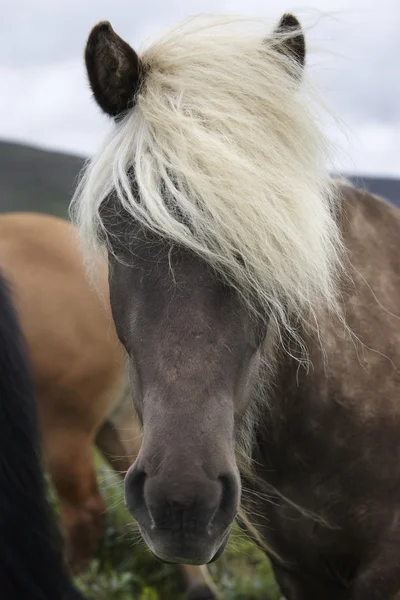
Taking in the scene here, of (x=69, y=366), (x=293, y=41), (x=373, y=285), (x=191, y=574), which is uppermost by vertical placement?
(x=293, y=41)

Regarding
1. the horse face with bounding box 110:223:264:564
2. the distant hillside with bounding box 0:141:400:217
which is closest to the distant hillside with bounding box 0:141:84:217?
the distant hillside with bounding box 0:141:400:217

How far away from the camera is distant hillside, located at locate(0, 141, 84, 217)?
1030 centimetres

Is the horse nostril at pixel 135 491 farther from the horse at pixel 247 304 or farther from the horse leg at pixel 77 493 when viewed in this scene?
the horse leg at pixel 77 493

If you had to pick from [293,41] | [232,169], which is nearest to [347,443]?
[232,169]

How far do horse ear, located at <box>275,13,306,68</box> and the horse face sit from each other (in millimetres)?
727

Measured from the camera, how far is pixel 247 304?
2.03 m

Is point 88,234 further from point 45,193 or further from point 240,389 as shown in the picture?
point 45,193

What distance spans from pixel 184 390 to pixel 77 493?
9.80 ft

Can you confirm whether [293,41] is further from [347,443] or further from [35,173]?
[35,173]

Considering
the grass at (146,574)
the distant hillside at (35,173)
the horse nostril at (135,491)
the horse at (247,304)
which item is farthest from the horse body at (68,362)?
the distant hillside at (35,173)

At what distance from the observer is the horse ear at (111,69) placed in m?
2.19

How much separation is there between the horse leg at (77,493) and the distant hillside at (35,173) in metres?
4.77

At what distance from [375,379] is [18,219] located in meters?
3.05

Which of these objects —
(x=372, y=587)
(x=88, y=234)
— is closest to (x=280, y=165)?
(x=88, y=234)
